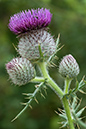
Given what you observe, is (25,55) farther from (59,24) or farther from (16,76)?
(59,24)

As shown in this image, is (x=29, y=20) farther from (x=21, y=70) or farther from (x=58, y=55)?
(x=58, y=55)

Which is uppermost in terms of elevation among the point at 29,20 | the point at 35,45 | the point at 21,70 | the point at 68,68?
the point at 29,20

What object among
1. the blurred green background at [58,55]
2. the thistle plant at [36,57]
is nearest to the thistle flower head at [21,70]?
the thistle plant at [36,57]

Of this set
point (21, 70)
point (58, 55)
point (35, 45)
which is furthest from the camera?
point (58, 55)

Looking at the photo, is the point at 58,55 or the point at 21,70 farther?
the point at 58,55

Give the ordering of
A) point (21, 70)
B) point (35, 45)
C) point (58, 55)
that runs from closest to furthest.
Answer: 1. point (21, 70)
2. point (35, 45)
3. point (58, 55)

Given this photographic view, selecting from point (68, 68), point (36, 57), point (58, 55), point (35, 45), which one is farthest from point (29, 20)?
point (58, 55)

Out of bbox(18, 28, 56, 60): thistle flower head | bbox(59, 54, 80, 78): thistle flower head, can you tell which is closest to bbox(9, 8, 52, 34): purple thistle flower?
bbox(18, 28, 56, 60): thistle flower head
